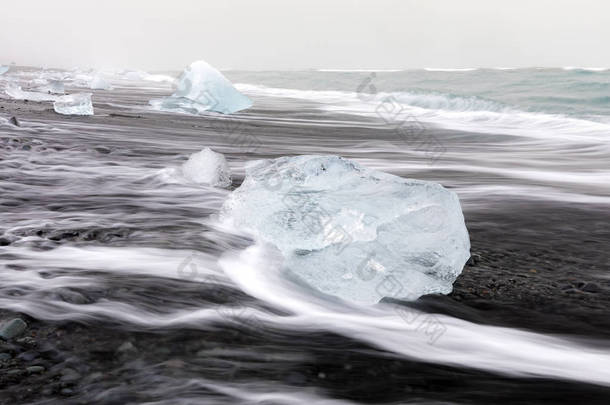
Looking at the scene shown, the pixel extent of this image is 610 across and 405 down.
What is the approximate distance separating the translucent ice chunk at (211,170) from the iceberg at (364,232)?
88.5 inches

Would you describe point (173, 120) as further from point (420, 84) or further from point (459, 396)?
point (420, 84)

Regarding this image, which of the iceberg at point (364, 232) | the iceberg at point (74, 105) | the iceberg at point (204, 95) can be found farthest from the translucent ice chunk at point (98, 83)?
the iceberg at point (364, 232)

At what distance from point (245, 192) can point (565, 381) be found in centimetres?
204

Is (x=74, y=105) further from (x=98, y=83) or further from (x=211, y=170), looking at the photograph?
(x=98, y=83)

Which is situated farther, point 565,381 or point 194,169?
point 194,169

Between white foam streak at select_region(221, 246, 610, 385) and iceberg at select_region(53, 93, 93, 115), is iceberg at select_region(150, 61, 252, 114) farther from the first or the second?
white foam streak at select_region(221, 246, 610, 385)

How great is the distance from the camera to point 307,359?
98.3 inches

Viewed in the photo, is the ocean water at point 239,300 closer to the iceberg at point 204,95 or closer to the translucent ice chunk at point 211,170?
the translucent ice chunk at point 211,170

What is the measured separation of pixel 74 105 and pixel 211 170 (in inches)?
297

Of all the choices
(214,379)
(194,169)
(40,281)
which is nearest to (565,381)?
(214,379)

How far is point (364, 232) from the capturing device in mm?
3100

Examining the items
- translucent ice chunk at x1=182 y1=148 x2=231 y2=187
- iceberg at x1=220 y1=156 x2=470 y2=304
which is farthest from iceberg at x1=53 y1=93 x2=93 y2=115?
iceberg at x1=220 y1=156 x2=470 y2=304

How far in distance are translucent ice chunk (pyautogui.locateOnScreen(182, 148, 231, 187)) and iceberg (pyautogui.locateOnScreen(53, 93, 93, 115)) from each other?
24.1 ft

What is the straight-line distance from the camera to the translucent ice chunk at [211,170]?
5695 millimetres
